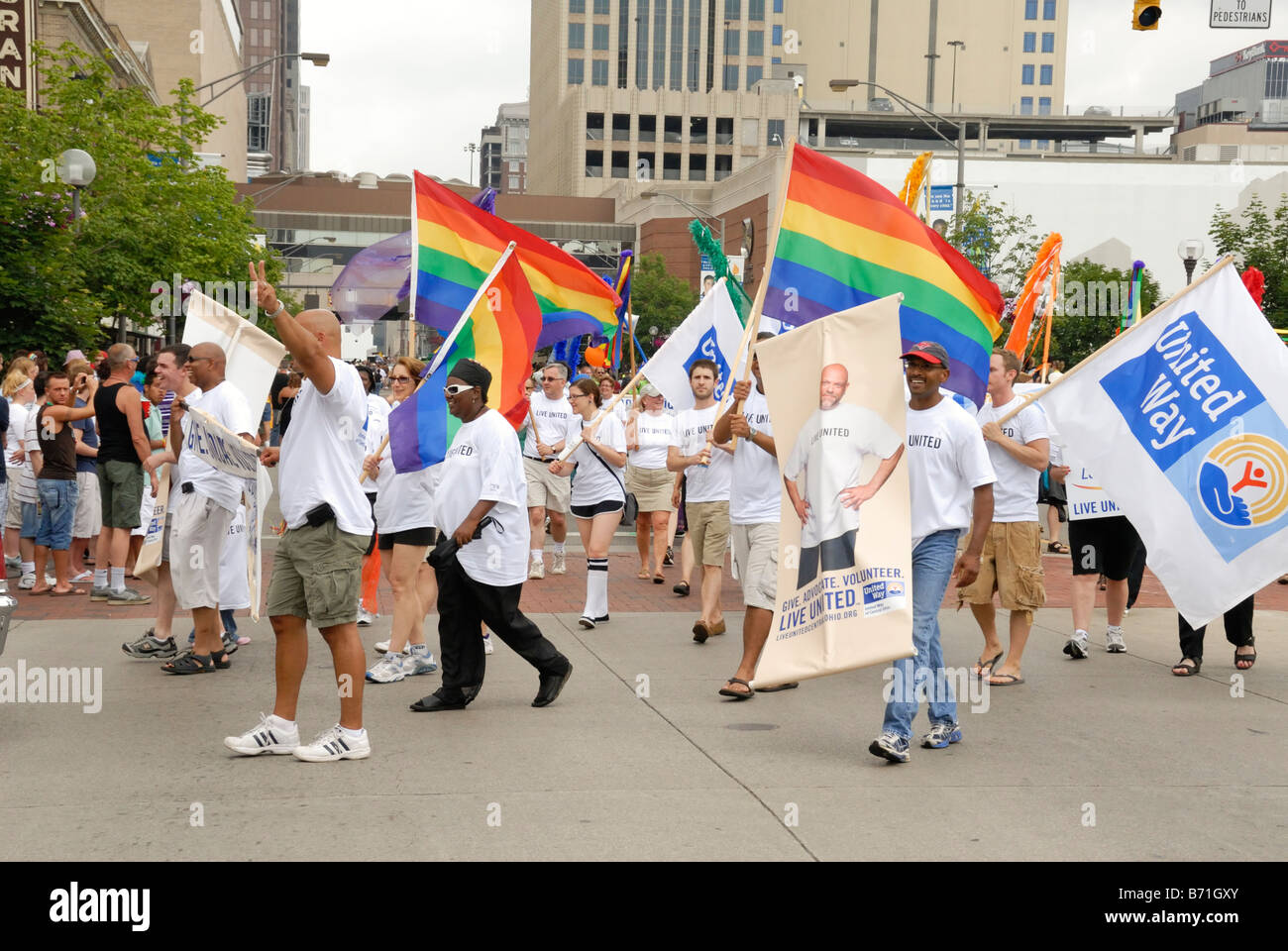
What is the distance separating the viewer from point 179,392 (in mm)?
8602

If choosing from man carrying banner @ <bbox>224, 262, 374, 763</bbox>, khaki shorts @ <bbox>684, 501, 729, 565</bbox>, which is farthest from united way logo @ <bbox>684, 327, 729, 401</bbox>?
man carrying banner @ <bbox>224, 262, 374, 763</bbox>

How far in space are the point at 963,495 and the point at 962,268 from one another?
1805 millimetres

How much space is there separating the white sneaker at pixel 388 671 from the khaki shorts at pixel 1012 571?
3292 millimetres

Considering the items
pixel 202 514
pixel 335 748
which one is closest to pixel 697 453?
pixel 202 514

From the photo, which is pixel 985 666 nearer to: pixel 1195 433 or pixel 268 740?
pixel 1195 433

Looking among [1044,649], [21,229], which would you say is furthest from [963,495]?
[21,229]

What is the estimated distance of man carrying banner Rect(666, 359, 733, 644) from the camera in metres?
9.80

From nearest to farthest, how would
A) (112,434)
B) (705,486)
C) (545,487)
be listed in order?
1. (705,486)
2. (112,434)
3. (545,487)

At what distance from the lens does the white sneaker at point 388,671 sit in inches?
330

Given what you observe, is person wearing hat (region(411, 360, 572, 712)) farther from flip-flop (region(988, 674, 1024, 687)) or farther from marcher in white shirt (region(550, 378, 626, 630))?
marcher in white shirt (region(550, 378, 626, 630))

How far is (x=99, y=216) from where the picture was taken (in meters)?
19.6

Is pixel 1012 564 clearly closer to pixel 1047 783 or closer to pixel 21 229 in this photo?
pixel 1047 783

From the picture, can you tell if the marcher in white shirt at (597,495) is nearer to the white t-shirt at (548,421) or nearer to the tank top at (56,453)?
the white t-shirt at (548,421)

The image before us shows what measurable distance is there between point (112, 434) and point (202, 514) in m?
3.22
